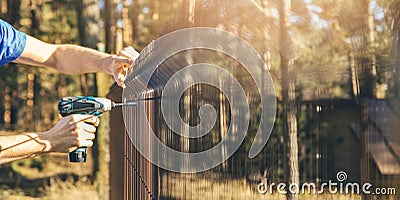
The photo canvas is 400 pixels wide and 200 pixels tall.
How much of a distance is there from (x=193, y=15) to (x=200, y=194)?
6.23 feet

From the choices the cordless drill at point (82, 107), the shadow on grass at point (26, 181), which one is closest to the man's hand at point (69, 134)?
the cordless drill at point (82, 107)

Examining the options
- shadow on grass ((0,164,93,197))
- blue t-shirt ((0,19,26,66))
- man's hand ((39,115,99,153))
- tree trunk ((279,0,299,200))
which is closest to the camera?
man's hand ((39,115,99,153))

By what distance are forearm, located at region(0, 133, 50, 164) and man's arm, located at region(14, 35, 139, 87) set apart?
0.41 metres

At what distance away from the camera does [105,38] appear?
7230 millimetres

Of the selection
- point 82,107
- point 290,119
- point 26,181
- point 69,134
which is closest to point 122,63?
point 82,107

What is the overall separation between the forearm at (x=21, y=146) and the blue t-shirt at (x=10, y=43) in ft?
1.22

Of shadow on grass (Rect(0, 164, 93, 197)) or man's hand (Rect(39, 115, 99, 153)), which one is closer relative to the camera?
man's hand (Rect(39, 115, 99, 153))

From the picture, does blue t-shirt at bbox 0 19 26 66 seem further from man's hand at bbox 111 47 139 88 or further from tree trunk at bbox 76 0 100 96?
tree trunk at bbox 76 0 100 96

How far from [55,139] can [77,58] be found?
0.54m

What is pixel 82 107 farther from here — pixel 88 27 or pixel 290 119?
pixel 88 27

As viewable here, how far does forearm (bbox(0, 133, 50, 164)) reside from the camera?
2.22 m

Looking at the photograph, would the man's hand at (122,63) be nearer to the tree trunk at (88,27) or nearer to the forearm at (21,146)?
the forearm at (21,146)

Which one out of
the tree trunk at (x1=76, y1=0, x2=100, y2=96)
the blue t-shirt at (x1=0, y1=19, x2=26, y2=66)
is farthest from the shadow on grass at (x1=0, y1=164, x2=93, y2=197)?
the blue t-shirt at (x1=0, y1=19, x2=26, y2=66)

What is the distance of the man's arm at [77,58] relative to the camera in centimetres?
247
